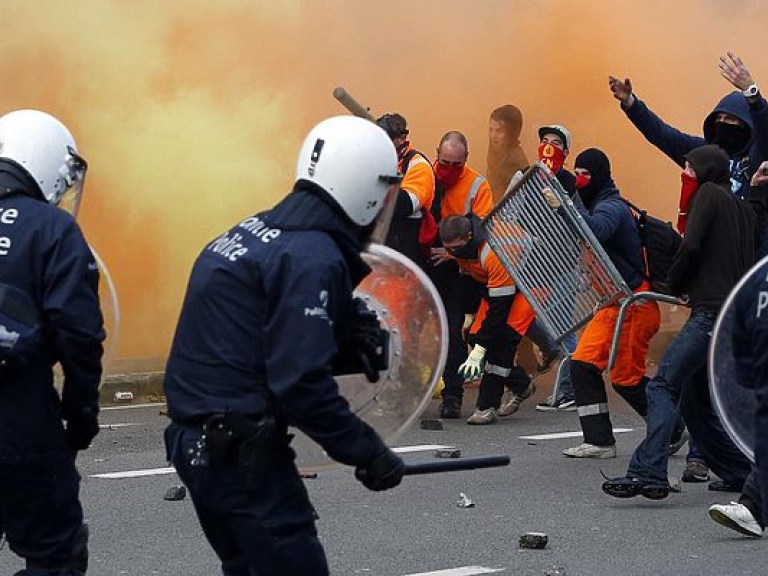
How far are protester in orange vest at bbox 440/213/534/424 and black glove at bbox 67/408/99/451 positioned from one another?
5.56 metres

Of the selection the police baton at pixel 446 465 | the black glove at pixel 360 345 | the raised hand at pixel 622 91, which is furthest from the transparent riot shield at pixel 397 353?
the raised hand at pixel 622 91

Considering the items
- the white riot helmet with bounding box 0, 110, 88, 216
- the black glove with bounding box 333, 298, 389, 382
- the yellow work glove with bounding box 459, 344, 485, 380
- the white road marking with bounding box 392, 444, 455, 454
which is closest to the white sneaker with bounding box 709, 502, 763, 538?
the white road marking with bounding box 392, 444, 455, 454

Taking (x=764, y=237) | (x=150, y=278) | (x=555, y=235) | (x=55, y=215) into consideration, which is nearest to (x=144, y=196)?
(x=150, y=278)

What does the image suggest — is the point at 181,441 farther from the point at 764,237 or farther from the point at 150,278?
the point at 150,278

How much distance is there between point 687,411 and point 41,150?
387 centimetres

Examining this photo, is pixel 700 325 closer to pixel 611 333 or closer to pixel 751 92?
pixel 611 333

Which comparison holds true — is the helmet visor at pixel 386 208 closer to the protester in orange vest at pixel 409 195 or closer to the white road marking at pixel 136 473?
the white road marking at pixel 136 473

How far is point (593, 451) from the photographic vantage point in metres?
9.23

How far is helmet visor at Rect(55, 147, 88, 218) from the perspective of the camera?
5.19 meters

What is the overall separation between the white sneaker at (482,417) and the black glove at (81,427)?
565 cm

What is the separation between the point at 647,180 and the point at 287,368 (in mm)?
12353

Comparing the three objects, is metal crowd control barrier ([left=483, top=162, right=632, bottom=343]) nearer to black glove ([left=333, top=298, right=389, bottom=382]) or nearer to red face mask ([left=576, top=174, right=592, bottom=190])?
red face mask ([left=576, top=174, right=592, bottom=190])

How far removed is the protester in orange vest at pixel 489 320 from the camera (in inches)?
413

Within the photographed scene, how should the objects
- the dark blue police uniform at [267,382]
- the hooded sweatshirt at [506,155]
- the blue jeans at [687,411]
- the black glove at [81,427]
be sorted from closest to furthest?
the dark blue police uniform at [267,382], the black glove at [81,427], the blue jeans at [687,411], the hooded sweatshirt at [506,155]
